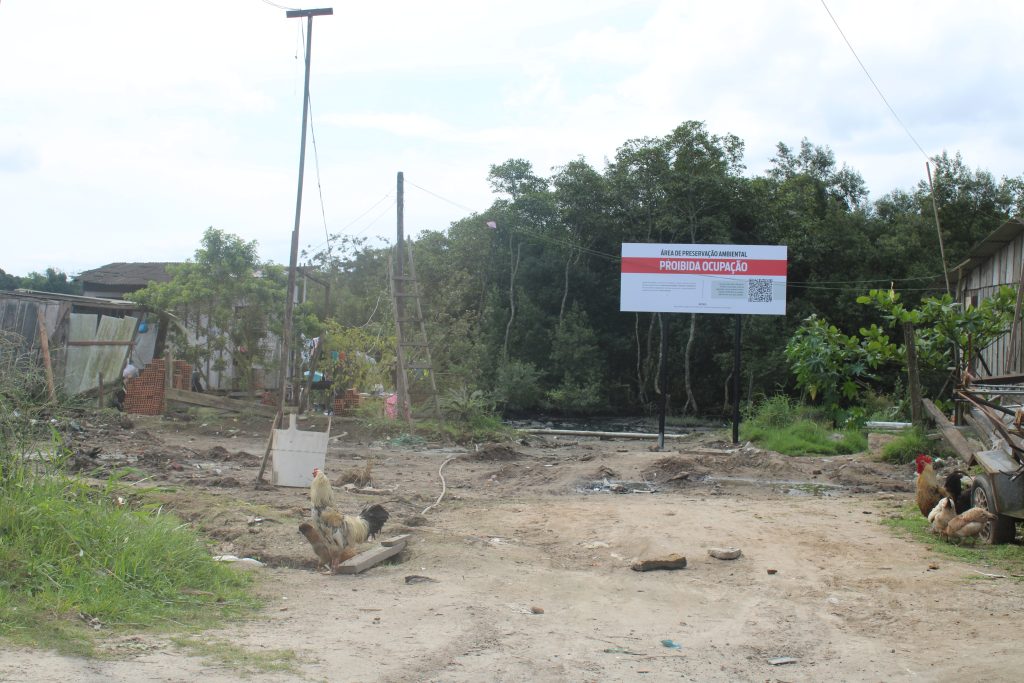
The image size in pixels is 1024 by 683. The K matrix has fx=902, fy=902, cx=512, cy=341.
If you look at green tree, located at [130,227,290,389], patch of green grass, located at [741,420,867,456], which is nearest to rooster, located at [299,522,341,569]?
patch of green grass, located at [741,420,867,456]

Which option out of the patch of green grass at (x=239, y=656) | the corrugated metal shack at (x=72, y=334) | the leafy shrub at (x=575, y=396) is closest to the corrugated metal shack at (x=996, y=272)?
the patch of green grass at (x=239, y=656)

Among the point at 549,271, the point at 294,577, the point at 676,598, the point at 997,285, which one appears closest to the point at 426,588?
the point at 294,577

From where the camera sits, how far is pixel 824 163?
Result: 38406mm

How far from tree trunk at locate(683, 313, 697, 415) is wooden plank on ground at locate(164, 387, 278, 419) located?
57.8 ft

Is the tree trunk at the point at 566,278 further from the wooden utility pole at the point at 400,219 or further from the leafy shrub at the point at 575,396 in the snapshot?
the wooden utility pole at the point at 400,219

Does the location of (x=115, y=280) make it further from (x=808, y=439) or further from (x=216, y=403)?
(x=808, y=439)

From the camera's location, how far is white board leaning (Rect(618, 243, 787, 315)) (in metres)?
18.2

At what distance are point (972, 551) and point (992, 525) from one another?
0.36 metres

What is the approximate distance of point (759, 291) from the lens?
720 inches

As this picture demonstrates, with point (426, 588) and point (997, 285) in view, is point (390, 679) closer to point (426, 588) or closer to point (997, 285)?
point (426, 588)

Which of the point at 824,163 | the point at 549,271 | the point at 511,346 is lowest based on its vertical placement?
the point at 511,346

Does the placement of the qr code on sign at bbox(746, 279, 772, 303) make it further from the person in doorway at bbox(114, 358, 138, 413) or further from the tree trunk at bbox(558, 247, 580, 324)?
the tree trunk at bbox(558, 247, 580, 324)

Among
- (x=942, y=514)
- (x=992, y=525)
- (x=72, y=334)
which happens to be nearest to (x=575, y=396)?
(x=72, y=334)

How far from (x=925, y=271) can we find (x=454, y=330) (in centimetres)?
1668
